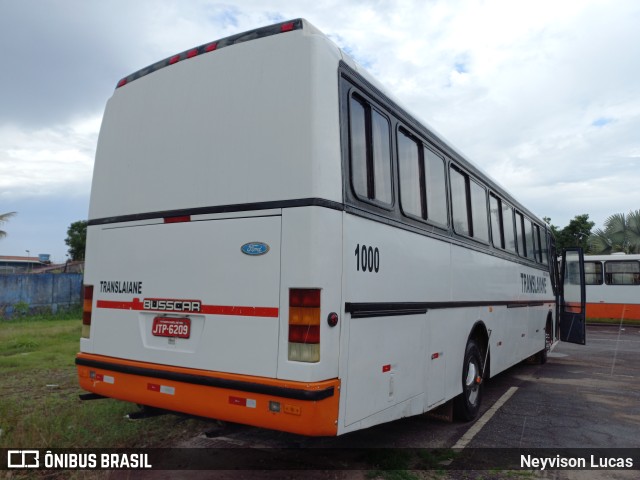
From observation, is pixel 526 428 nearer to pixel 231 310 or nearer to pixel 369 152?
pixel 369 152

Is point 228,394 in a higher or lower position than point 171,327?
lower

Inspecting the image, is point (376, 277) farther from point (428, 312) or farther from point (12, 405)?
point (12, 405)

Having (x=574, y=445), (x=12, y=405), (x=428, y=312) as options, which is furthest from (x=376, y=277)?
(x=12, y=405)

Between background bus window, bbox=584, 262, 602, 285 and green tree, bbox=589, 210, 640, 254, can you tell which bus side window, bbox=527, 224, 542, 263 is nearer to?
background bus window, bbox=584, 262, 602, 285

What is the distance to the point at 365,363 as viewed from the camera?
3875 millimetres

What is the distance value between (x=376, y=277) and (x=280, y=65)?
5.80 feet

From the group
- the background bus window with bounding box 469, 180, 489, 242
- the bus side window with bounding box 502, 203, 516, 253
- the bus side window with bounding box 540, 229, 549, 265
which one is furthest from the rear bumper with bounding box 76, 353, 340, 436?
the bus side window with bounding box 540, 229, 549, 265

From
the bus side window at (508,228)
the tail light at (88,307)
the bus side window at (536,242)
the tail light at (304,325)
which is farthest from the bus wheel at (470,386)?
the bus side window at (536,242)

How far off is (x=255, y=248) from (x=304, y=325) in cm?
67

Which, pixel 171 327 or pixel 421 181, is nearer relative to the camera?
pixel 171 327

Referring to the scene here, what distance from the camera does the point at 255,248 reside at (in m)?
3.70

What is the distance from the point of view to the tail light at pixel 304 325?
3436 mm

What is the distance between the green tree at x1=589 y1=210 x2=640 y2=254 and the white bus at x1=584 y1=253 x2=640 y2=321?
6273mm

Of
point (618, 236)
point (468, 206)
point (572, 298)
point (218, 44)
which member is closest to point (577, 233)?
point (618, 236)
